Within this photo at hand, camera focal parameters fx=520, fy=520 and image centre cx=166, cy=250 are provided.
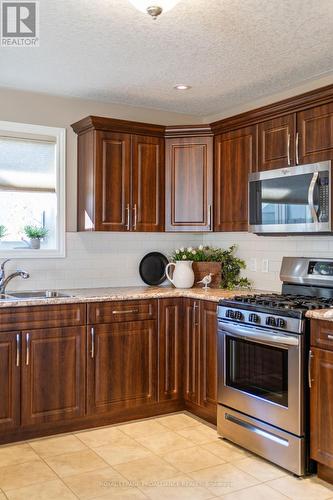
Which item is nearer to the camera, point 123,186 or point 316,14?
point 316,14

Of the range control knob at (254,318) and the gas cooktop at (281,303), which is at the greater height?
the gas cooktop at (281,303)

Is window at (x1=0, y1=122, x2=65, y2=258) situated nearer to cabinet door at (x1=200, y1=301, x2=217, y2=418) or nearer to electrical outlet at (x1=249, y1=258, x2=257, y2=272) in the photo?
cabinet door at (x1=200, y1=301, x2=217, y2=418)

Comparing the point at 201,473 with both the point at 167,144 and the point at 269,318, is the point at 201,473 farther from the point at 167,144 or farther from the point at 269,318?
the point at 167,144

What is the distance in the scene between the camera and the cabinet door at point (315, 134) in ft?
10.9

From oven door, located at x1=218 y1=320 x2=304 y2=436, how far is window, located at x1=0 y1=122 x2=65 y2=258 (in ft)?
5.43

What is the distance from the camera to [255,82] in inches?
155

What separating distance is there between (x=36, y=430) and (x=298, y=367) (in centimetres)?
182

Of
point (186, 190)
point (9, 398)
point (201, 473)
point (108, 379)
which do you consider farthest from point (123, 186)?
point (201, 473)

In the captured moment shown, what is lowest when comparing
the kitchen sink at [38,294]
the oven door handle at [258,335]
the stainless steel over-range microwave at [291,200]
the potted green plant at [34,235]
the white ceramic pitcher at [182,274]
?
the oven door handle at [258,335]

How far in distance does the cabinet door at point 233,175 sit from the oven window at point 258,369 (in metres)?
1.04

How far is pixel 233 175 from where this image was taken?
415 cm

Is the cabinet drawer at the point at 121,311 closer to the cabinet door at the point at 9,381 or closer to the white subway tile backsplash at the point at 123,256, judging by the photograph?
the cabinet door at the point at 9,381
